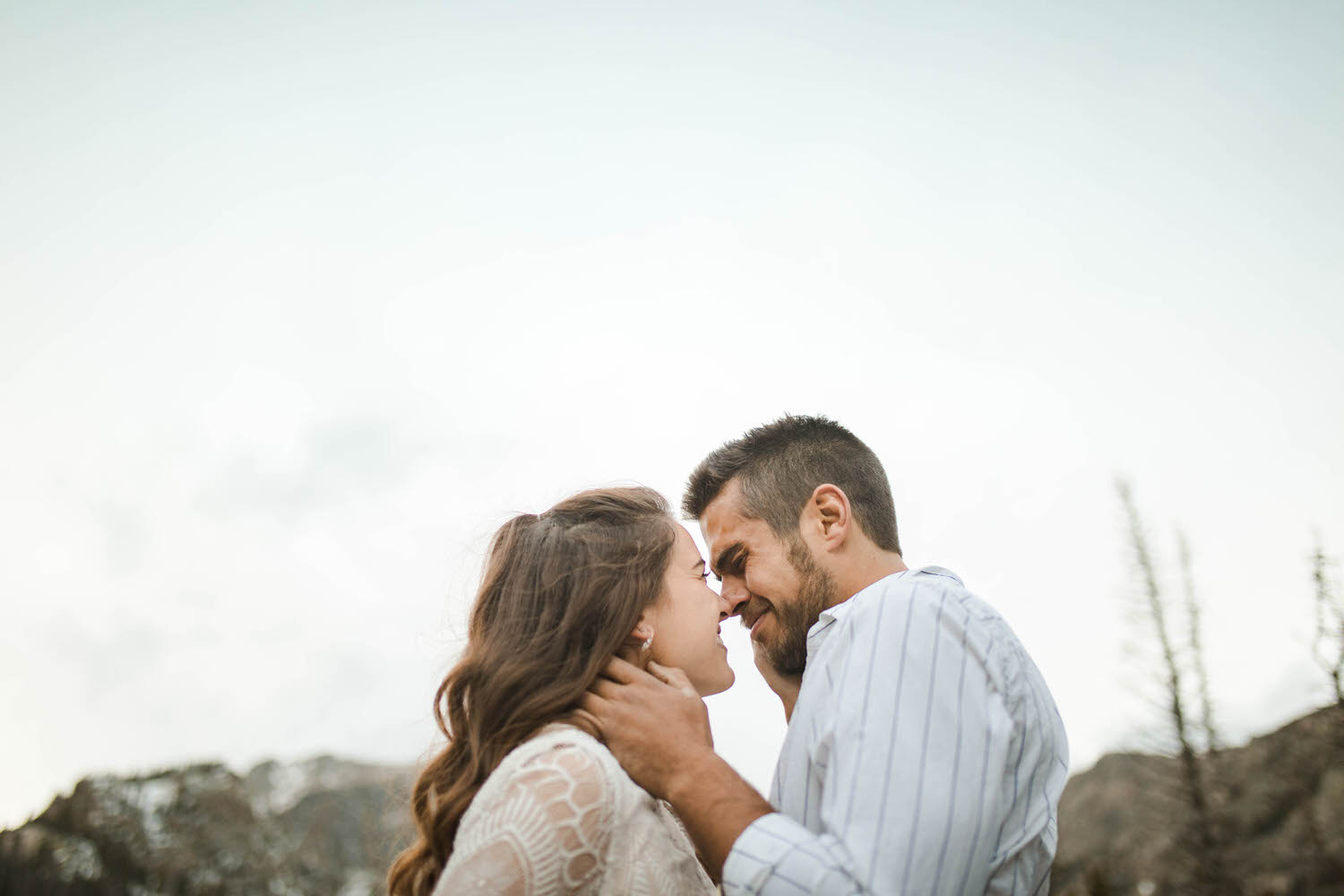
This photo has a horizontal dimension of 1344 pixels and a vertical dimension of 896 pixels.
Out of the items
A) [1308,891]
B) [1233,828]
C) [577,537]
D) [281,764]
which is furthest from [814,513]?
[1233,828]

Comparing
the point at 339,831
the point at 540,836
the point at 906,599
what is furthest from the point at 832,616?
the point at 339,831

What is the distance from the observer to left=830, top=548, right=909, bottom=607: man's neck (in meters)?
3.33

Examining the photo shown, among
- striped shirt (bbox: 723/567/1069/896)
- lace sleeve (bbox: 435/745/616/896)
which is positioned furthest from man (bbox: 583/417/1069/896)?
lace sleeve (bbox: 435/745/616/896)

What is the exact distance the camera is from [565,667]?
8.53ft

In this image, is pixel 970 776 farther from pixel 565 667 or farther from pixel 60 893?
pixel 60 893

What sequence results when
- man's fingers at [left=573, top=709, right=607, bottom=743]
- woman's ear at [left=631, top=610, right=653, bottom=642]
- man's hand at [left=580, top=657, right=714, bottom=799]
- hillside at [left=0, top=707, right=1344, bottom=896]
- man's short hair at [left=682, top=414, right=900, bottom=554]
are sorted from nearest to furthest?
man's hand at [left=580, top=657, right=714, bottom=799] < man's fingers at [left=573, top=709, right=607, bottom=743] < woman's ear at [left=631, top=610, right=653, bottom=642] < man's short hair at [left=682, top=414, right=900, bottom=554] < hillside at [left=0, top=707, right=1344, bottom=896]

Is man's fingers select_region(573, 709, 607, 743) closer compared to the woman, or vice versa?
the woman

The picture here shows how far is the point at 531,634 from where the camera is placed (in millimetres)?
2703

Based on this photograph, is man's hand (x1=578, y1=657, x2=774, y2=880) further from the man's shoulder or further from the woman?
the man's shoulder

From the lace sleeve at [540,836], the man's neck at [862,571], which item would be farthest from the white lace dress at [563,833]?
the man's neck at [862,571]

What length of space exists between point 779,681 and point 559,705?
1.31 metres

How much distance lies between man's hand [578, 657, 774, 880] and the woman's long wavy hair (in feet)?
0.42

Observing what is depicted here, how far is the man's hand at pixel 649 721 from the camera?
231 cm

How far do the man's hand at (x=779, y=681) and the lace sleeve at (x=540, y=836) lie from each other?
1434 millimetres
